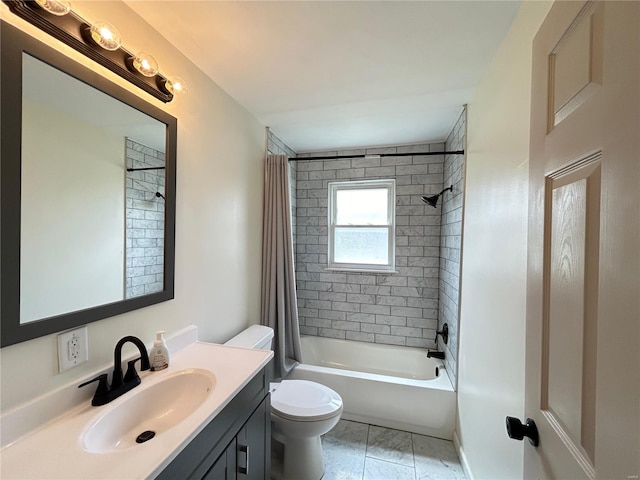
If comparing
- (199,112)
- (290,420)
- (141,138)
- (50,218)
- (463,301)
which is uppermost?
(199,112)

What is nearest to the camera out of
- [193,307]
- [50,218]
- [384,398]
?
[50,218]

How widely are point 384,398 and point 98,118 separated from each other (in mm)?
2486

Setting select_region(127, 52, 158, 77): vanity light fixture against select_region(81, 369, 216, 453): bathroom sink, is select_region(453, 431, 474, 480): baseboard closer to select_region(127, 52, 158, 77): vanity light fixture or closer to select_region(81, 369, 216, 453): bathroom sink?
select_region(81, 369, 216, 453): bathroom sink

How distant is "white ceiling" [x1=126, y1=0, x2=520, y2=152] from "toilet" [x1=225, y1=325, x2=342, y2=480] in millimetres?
1680

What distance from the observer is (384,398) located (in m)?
2.13

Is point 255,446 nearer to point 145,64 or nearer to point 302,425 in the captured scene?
point 302,425

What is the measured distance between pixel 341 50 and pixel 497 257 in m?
1.32

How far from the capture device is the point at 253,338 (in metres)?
1.83

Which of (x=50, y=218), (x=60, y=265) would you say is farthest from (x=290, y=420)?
(x=50, y=218)

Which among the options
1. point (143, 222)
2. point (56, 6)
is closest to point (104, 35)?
point (56, 6)

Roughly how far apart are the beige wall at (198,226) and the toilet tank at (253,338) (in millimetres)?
96

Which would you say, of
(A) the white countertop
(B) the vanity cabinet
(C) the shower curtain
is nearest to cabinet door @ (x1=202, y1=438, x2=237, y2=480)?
(B) the vanity cabinet

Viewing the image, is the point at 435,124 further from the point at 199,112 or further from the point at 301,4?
the point at 199,112

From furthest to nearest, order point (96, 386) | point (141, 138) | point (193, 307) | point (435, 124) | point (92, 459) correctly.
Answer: point (435, 124) → point (193, 307) → point (141, 138) → point (96, 386) → point (92, 459)
